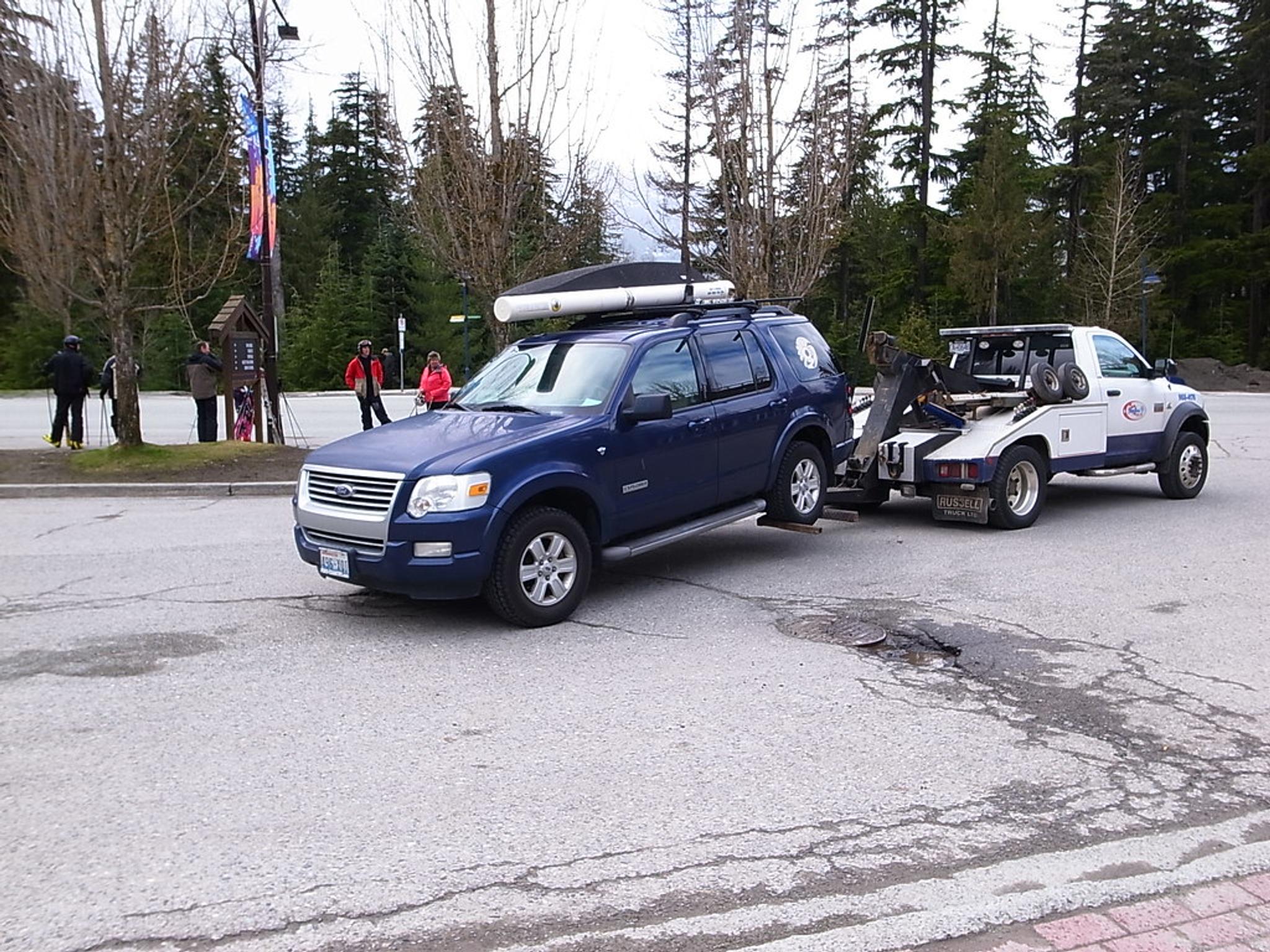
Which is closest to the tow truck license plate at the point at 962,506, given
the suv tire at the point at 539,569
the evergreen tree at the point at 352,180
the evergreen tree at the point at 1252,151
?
the suv tire at the point at 539,569

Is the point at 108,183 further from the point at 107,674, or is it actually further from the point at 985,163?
the point at 985,163

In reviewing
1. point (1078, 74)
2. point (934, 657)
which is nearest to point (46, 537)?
point (934, 657)

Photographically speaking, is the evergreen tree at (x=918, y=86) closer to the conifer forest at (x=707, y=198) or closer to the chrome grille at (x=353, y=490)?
the conifer forest at (x=707, y=198)

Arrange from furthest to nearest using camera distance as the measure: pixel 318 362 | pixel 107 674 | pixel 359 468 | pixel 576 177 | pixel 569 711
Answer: pixel 318 362
pixel 576 177
pixel 359 468
pixel 107 674
pixel 569 711

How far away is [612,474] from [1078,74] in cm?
5301

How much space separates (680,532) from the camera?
26.2 ft

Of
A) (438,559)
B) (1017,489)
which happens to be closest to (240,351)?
(438,559)

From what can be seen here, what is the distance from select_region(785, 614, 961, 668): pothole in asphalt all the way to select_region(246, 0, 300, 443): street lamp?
1125 cm

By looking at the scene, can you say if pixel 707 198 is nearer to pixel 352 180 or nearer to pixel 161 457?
pixel 161 457

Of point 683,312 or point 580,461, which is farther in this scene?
point 683,312

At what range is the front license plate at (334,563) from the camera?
6816 mm

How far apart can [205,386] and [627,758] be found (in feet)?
47.1

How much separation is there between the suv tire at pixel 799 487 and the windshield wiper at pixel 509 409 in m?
2.27

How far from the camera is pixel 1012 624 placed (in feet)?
23.0
